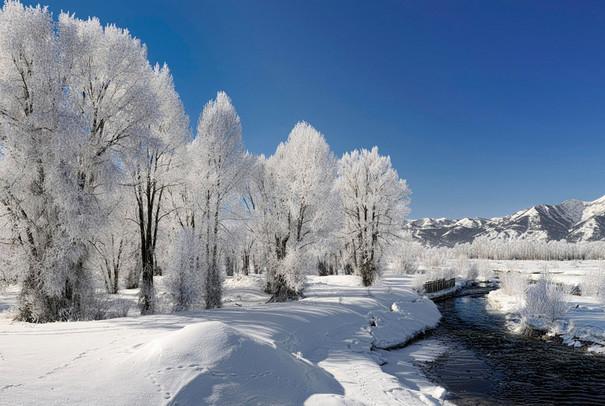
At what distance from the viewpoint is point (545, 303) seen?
75.6 ft

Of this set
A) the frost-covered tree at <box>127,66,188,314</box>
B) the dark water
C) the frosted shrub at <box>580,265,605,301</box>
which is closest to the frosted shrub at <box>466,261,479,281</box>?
the frosted shrub at <box>580,265,605,301</box>

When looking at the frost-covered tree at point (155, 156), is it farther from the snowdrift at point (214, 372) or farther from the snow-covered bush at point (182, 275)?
the snowdrift at point (214, 372)

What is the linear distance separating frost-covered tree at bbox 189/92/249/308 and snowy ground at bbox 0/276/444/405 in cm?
708

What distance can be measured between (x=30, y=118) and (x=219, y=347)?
12.0 m

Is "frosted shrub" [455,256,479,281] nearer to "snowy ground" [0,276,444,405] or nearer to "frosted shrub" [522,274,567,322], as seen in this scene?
"frosted shrub" [522,274,567,322]

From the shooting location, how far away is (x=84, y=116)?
15.4 meters

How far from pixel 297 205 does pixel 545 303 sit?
1704 centimetres

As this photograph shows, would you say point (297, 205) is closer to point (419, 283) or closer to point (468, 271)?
point (419, 283)

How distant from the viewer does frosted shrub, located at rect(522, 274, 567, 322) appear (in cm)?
2269

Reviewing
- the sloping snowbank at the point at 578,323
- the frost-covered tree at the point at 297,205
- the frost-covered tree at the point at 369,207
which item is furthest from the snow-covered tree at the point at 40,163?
the sloping snowbank at the point at 578,323

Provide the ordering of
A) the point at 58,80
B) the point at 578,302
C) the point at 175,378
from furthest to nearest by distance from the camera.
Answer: the point at 578,302
the point at 58,80
the point at 175,378

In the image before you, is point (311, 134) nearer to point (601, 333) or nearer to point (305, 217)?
point (305, 217)

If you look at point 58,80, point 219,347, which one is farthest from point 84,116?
point 219,347

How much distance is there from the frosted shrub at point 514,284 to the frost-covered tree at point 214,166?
25.6 m
